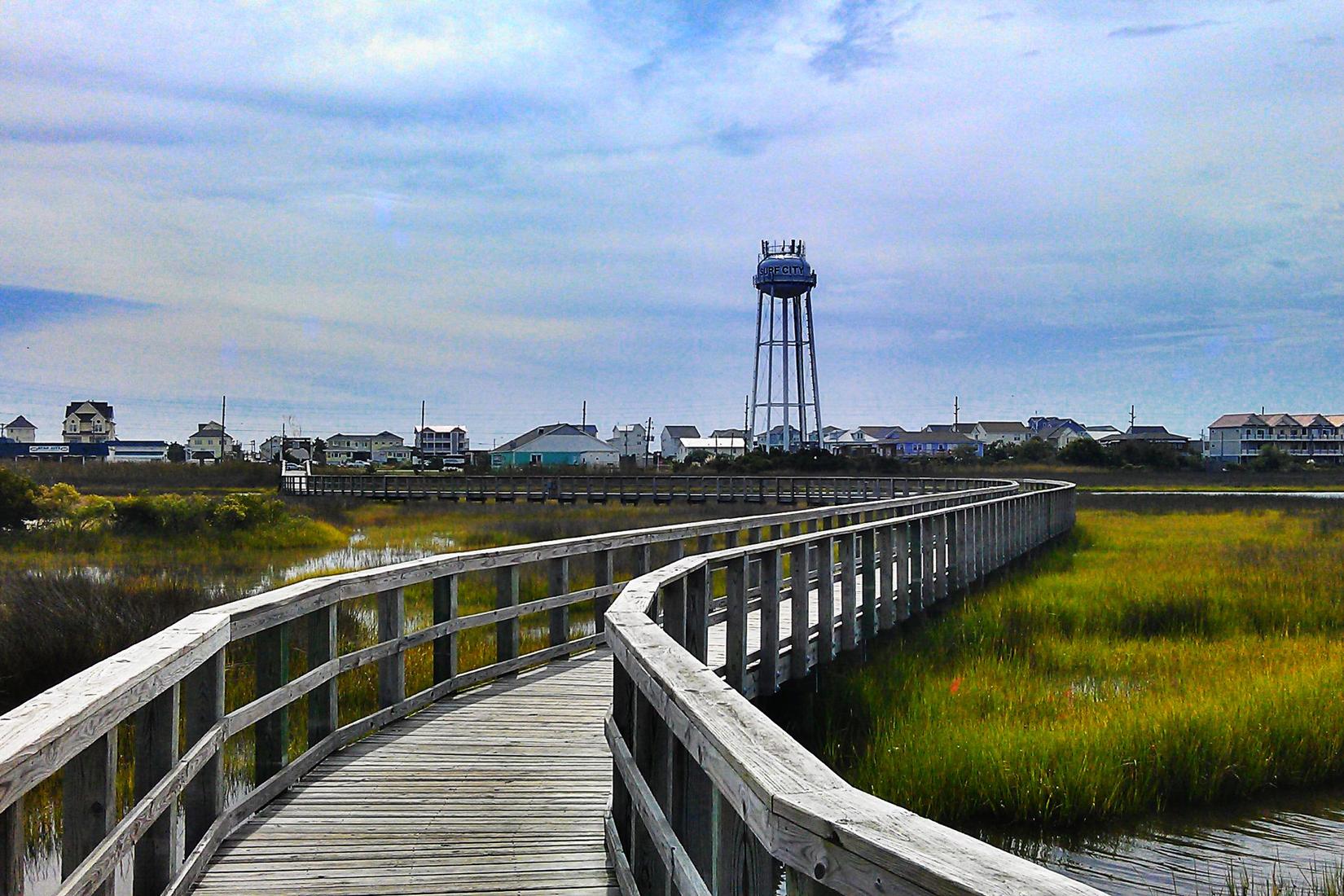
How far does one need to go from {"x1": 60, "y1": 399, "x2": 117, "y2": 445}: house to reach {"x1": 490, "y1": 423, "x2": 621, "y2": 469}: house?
54573 mm

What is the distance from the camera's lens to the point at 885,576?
37.6 ft

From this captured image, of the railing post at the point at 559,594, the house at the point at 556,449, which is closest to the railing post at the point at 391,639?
the railing post at the point at 559,594

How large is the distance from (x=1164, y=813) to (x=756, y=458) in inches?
2551

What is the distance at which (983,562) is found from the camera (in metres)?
16.4

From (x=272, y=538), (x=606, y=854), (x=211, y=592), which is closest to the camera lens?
(x=606, y=854)

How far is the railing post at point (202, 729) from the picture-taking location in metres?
4.94

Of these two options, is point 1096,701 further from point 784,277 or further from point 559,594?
point 784,277

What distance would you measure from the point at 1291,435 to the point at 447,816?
139 m

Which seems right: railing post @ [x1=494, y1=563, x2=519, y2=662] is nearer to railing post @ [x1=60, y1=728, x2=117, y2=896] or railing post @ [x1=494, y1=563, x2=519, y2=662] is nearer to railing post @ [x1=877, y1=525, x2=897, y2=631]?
railing post @ [x1=877, y1=525, x2=897, y2=631]

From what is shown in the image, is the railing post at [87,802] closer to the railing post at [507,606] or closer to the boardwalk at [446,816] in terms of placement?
the boardwalk at [446,816]

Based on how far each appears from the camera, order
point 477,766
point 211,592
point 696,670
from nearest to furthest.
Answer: point 696,670, point 477,766, point 211,592

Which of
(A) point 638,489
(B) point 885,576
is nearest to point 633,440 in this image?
(A) point 638,489

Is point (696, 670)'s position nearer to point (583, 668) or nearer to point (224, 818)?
point (224, 818)

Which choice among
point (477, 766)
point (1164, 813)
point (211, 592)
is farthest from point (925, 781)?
point (211, 592)
